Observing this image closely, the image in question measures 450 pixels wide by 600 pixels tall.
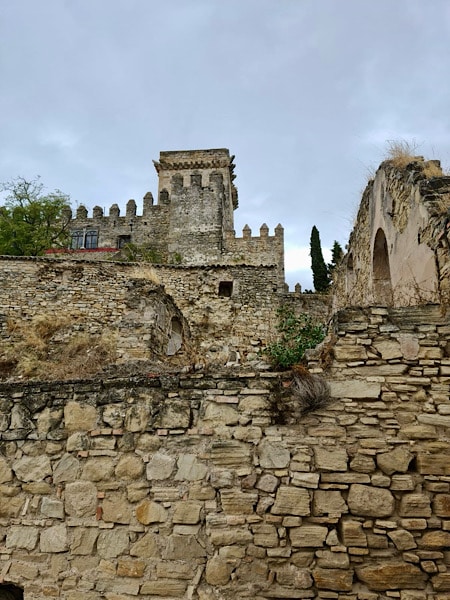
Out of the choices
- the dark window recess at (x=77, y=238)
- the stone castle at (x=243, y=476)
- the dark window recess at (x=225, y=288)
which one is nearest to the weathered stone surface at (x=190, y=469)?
the stone castle at (x=243, y=476)

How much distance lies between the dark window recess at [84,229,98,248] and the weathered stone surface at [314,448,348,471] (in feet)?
113

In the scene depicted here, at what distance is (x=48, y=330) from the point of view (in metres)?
14.3

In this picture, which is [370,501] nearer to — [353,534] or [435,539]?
[353,534]

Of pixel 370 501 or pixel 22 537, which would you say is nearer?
pixel 370 501

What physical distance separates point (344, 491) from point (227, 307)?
13790 millimetres

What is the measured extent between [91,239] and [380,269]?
31.3 m

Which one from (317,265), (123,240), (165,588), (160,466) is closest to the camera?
(165,588)

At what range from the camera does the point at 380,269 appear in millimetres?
8961


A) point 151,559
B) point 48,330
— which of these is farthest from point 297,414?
point 48,330

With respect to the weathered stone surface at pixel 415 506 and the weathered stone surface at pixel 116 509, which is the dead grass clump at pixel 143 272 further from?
the weathered stone surface at pixel 415 506

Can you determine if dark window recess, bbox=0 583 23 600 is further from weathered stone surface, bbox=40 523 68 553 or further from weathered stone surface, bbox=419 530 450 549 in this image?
weathered stone surface, bbox=419 530 450 549

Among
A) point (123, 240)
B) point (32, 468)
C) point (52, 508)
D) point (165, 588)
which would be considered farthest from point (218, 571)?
point (123, 240)

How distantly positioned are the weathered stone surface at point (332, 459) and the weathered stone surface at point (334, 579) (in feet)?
2.64

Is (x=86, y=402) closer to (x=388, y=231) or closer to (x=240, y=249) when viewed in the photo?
(x=388, y=231)
